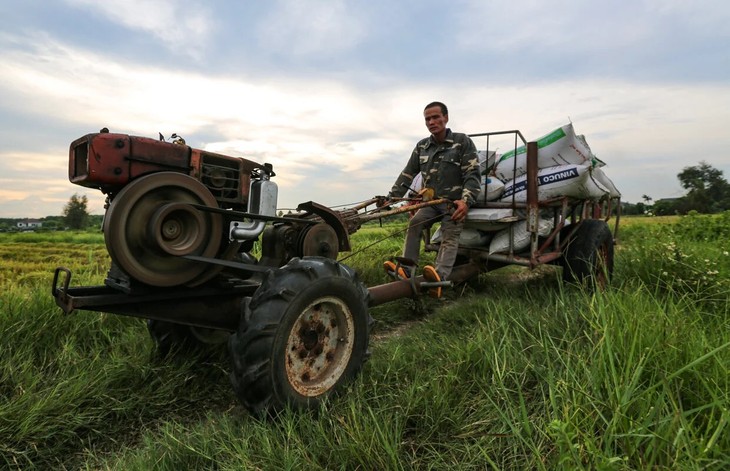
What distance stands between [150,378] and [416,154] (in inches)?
133

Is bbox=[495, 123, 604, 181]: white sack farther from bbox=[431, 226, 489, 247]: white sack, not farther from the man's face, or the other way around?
the man's face

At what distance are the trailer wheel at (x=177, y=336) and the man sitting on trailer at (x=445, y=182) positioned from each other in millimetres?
1739

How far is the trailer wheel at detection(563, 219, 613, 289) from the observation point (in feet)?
15.6

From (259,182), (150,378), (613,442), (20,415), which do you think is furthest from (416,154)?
(20,415)

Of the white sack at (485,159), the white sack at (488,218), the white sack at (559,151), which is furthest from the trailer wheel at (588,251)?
the white sack at (485,159)

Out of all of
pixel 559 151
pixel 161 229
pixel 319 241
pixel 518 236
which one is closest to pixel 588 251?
pixel 518 236

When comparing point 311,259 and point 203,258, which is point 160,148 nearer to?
point 203,258

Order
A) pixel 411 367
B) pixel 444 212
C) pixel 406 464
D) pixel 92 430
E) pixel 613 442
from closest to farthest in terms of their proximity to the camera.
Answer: pixel 613 442 < pixel 406 464 < pixel 92 430 < pixel 411 367 < pixel 444 212

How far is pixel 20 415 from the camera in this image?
2.24 m

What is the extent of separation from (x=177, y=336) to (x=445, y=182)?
2.85 meters

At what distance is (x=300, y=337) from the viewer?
2391 mm

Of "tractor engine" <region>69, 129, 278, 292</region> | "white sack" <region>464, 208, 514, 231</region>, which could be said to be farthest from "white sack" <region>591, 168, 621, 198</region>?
"tractor engine" <region>69, 129, 278, 292</region>

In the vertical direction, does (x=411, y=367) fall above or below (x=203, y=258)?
below

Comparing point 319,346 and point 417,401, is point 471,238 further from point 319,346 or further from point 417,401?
point 417,401
